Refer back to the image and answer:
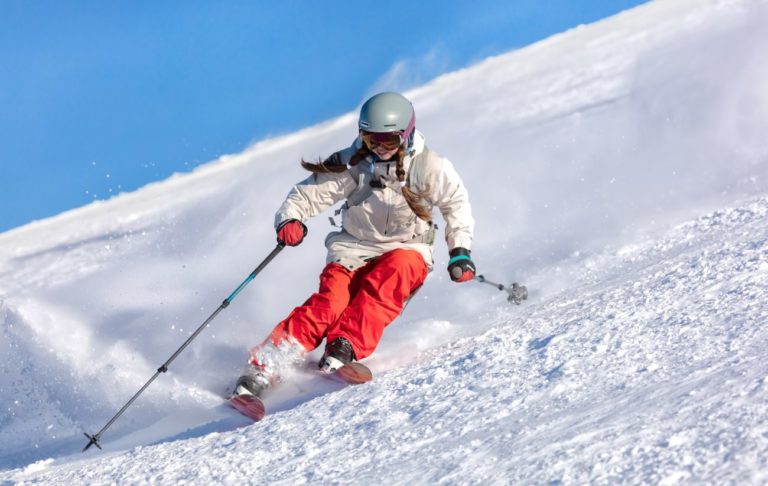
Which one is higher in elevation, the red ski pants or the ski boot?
the red ski pants

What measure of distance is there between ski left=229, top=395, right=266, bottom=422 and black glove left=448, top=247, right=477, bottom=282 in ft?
4.26

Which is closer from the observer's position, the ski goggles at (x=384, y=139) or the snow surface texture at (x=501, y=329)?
the snow surface texture at (x=501, y=329)

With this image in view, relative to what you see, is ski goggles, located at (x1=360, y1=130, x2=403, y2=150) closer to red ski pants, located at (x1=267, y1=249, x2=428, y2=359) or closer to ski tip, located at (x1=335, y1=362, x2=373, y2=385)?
red ski pants, located at (x1=267, y1=249, x2=428, y2=359)

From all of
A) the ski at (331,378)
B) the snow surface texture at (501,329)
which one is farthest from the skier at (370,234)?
the snow surface texture at (501,329)

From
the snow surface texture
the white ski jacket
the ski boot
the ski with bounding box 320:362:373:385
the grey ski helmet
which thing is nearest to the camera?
the snow surface texture

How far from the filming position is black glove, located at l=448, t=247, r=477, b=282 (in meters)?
5.25

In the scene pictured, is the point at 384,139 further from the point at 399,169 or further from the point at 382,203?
the point at 382,203

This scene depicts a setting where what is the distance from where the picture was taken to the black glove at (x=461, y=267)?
17.2ft

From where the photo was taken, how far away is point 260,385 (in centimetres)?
484

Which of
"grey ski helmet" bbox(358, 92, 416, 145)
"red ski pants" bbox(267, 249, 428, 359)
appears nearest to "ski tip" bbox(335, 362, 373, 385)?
"red ski pants" bbox(267, 249, 428, 359)

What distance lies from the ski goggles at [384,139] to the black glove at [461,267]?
0.69m

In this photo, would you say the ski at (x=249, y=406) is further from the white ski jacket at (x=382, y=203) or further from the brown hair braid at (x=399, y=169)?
the brown hair braid at (x=399, y=169)

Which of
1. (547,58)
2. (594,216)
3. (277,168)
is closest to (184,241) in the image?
(277,168)

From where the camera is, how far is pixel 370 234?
5.55 metres
